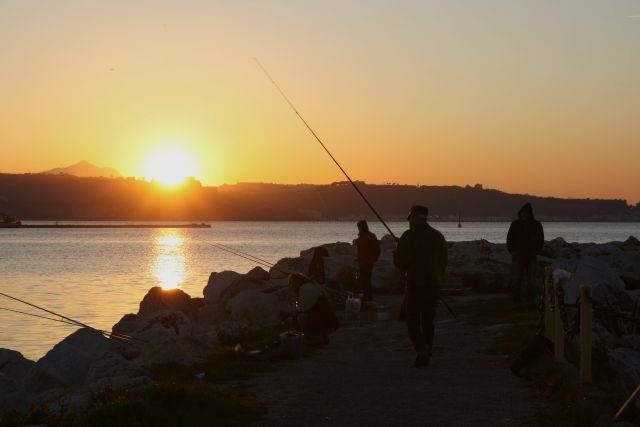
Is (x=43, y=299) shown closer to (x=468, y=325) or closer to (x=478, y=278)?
(x=478, y=278)

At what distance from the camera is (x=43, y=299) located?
40.5 meters

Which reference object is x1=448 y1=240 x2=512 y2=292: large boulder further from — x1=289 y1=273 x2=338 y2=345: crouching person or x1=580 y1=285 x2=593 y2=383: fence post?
x1=580 y1=285 x2=593 y2=383: fence post

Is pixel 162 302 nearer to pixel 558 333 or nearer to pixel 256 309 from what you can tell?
pixel 256 309

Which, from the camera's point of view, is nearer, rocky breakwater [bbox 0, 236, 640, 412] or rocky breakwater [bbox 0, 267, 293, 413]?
rocky breakwater [bbox 0, 267, 293, 413]

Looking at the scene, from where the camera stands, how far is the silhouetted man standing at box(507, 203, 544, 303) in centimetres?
1797

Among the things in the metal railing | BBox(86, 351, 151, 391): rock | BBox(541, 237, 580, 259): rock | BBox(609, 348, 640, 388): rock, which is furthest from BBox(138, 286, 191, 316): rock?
BBox(541, 237, 580, 259): rock

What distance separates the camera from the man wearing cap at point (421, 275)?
480 inches

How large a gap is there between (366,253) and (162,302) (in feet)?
21.1

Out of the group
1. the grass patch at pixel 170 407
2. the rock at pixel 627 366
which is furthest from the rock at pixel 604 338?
the grass patch at pixel 170 407

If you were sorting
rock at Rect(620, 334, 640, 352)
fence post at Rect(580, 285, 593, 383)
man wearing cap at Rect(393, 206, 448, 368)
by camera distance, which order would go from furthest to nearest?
1. rock at Rect(620, 334, 640, 352)
2. man wearing cap at Rect(393, 206, 448, 368)
3. fence post at Rect(580, 285, 593, 383)

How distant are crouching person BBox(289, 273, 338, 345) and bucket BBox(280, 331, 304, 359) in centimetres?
84

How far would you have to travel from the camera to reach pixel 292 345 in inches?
532

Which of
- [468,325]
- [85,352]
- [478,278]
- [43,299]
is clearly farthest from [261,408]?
[43,299]

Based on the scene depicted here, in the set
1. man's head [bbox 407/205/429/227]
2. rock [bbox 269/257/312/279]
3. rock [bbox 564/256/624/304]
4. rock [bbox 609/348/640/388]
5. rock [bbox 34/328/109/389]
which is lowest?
rock [bbox 34/328/109/389]
